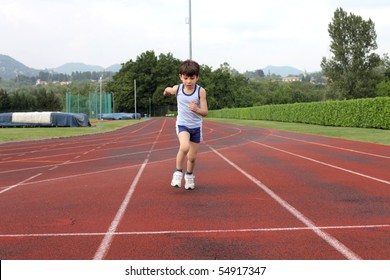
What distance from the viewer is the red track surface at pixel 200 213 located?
3789 mm

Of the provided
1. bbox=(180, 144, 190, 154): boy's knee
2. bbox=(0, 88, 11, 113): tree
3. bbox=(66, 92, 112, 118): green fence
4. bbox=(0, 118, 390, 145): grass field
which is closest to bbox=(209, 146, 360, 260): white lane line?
bbox=(180, 144, 190, 154): boy's knee

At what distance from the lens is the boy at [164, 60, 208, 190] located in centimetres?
628

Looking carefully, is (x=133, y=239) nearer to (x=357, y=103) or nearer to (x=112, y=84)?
(x=357, y=103)

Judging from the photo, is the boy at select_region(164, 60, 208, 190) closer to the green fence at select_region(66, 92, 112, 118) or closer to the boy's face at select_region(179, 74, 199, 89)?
the boy's face at select_region(179, 74, 199, 89)

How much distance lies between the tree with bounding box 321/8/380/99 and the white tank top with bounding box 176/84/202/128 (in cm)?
5797

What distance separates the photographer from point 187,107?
6.48m

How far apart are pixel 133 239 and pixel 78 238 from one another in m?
0.56

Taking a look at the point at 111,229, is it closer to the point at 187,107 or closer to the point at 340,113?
the point at 187,107

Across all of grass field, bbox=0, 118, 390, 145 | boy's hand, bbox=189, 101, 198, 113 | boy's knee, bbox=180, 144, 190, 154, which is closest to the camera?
boy's hand, bbox=189, 101, 198, 113

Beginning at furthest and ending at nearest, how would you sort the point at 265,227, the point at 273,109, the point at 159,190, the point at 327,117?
the point at 273,109
the point at 327,117
the point at 159,190
the point at 265,227

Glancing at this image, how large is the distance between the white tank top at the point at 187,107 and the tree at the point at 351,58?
190ft

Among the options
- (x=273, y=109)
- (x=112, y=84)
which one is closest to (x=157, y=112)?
(x=112, y=84)

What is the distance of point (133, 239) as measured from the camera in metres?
4.14

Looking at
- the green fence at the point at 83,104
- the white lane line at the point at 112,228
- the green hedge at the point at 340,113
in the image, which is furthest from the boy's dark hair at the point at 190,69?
the green fence at the point at 83,104
